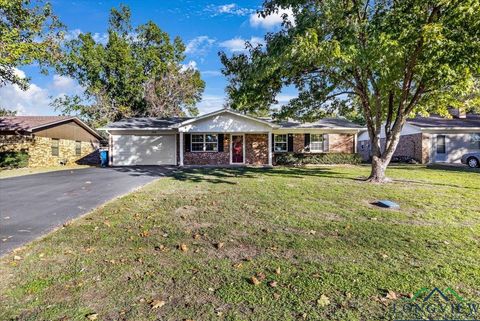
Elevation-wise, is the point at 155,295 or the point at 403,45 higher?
the point at 403,45

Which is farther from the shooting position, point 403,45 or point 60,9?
point 60,9

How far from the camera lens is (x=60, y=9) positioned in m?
19.0

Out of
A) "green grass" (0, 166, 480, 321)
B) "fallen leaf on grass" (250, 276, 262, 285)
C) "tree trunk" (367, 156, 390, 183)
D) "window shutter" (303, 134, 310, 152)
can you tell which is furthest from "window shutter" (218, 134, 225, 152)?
"fallen leaf on grass" (250, 276, 262, 285)

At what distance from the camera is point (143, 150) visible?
21.8m

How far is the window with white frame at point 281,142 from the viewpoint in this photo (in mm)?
22109

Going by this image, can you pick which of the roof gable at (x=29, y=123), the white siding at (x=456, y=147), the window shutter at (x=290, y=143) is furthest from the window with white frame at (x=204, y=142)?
the white siding at (x=456, y=147)

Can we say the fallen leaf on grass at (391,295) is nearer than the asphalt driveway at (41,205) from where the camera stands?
Yes

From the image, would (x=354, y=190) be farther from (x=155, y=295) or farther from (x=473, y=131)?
(x=473, y=131)

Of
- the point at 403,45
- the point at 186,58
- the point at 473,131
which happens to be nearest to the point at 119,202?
the point at 403,45

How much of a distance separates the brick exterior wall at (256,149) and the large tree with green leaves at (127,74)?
52.7ft

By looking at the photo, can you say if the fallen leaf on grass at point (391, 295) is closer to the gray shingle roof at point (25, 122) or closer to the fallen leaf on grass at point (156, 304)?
the fallen leaf on grass at point (156, 304)

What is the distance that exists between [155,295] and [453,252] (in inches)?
171

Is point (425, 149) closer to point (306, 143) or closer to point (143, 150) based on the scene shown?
point (306, 143)

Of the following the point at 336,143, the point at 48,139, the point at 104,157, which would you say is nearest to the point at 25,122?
the point at 48,139
